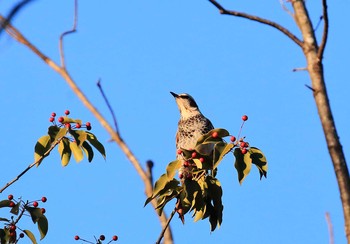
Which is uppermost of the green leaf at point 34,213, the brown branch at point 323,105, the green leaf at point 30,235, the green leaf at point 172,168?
the green leaf at point 34,213

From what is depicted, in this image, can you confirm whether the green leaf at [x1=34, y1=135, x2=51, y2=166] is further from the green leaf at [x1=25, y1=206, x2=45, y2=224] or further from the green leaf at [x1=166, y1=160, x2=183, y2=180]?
the green leaf at [x1=166, y1=160, x2=183, y2=180]

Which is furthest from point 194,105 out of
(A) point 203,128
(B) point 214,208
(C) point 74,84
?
(C) point 74,84

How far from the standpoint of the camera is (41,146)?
5164 mm

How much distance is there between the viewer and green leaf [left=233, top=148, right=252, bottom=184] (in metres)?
4.97

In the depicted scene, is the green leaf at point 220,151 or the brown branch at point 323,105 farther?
the green leaf at point 220,151

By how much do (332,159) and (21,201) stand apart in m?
3.07

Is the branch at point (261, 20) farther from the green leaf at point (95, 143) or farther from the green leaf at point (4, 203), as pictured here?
the green leaf at point (4, 203)

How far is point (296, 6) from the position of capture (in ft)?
9.70

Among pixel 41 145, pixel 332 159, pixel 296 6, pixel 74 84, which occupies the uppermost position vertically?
pixel 41 145

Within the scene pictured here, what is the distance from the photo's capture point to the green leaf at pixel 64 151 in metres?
5.34

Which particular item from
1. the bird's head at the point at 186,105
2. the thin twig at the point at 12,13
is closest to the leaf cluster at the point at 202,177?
the thin twig at the point at 12,13

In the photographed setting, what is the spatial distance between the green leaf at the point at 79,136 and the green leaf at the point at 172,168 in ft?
2.02

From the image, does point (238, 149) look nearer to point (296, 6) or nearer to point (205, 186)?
point (205, 186)

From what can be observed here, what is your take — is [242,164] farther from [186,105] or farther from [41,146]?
[186,105]
